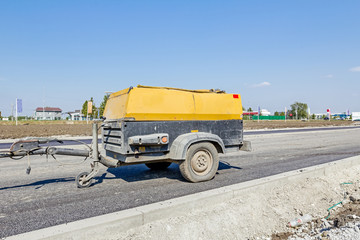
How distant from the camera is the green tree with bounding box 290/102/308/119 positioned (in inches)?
5069

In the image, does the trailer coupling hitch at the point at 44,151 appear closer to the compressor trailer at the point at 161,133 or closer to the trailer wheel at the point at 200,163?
the compressor trailer at the point at 161,133

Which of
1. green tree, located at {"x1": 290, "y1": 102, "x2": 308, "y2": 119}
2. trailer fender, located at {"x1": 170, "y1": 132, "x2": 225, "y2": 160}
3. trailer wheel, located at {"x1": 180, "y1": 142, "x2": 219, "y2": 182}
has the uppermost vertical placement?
green tree, located at {"x1": 290, "y1": 102, "x2": 308, "y2": 119}

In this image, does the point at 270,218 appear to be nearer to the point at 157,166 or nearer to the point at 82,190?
the point at 82,190

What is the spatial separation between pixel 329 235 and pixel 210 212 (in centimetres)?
163

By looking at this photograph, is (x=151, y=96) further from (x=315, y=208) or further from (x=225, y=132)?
(x=315, y=208)

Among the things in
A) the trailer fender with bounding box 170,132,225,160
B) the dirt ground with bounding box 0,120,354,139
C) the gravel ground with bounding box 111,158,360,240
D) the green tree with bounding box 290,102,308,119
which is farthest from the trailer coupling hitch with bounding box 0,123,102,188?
the green tree with bounding box 290,102,308,119

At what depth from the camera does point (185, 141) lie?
524 cm

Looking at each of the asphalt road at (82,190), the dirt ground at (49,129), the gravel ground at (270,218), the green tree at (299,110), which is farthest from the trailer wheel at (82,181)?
the green tree at (299,110)

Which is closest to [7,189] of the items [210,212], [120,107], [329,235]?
[120,107]

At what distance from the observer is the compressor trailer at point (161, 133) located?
4953mm

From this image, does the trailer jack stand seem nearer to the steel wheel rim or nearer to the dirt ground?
the steel wheel rim

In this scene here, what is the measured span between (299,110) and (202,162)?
459 ft

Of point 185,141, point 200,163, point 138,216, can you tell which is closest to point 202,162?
point 200,163

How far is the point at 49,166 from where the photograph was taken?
788 centimetres
